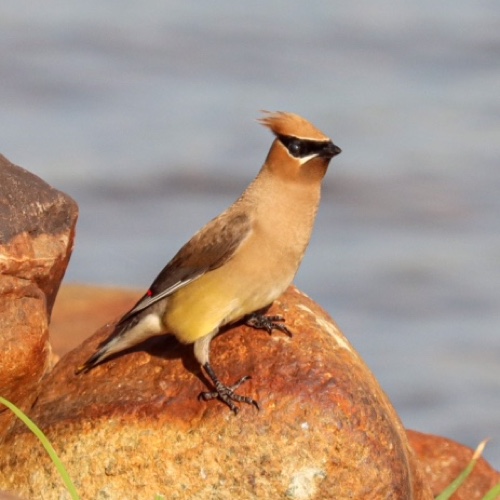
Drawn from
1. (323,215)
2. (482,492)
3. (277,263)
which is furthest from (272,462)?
(323,215)

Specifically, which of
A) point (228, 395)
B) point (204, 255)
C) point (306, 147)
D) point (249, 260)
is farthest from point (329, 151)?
point (228, 395)

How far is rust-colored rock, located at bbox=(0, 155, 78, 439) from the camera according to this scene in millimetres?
7012

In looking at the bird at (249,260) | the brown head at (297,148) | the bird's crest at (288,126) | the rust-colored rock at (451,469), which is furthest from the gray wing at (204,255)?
the rust-colored rock at (451,469)

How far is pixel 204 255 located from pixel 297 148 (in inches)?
24.3

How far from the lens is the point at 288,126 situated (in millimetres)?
7320

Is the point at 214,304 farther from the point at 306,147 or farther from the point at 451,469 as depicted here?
the point at 451,469

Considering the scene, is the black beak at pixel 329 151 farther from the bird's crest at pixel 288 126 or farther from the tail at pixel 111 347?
the tail at pixel 111 347

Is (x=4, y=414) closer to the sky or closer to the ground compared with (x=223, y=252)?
closer to the ground

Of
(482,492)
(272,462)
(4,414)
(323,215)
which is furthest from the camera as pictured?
(323,215)

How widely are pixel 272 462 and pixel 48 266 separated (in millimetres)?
1257

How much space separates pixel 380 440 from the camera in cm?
692

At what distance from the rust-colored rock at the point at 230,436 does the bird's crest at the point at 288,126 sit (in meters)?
0.86

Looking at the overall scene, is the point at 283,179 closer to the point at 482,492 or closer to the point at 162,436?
the point at 162,436

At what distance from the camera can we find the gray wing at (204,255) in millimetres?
7426
